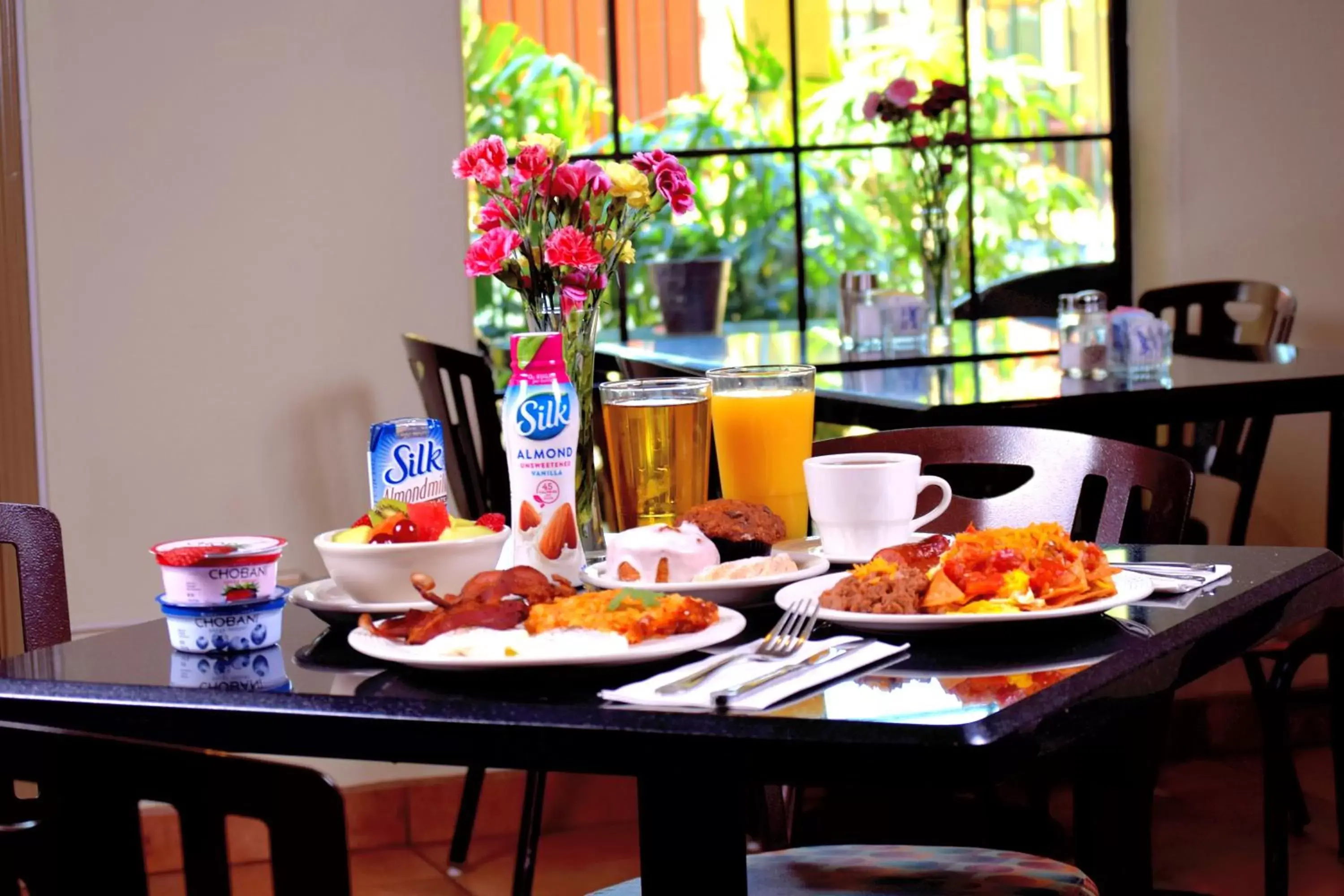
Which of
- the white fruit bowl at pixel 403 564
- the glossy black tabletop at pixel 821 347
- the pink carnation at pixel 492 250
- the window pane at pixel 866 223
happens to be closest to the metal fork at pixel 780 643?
the white fruit bowl at pixel 403 564

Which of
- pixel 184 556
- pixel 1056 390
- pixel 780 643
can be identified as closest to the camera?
pixel 780 643

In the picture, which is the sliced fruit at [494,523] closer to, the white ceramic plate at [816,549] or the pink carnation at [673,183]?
the white ceramic plate at [816,549]

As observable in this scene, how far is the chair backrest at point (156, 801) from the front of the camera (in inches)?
28.9

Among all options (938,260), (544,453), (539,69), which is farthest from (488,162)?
(539,69)

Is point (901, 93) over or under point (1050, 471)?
over

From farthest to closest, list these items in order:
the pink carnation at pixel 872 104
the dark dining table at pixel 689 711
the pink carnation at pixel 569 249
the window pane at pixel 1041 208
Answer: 1. the window pane at pixel 1041 208
2. the pink carnation at pixel 872 104
3. the pink carnation at pixel 569 249
4. the dark dining table at pixel 689 711

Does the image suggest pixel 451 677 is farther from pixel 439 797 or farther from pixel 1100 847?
pixel 439 797

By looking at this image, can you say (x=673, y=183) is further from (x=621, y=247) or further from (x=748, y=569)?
(x=748, y=569)

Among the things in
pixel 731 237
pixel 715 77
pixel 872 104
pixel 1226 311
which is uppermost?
pixel 715 77

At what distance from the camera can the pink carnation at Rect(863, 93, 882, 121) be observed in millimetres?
3619

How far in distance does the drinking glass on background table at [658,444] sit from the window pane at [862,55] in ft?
8.56

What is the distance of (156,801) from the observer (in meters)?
0.78

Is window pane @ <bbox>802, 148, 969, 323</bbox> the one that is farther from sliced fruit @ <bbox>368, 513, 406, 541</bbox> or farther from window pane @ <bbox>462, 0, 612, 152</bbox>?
sliced fruit @ <bbox>368, 513, 406, 541</bbox>

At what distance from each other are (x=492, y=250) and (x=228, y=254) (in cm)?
181
